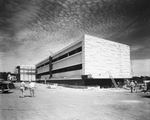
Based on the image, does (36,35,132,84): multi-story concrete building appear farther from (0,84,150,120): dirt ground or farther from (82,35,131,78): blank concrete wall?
(0,84,150,120): dirt ground

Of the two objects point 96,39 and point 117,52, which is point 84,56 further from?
point 117,52

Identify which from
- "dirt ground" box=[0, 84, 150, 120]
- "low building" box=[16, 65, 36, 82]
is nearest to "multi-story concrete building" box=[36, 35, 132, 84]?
"dirt ground" box=[0, 84, 150, 120]

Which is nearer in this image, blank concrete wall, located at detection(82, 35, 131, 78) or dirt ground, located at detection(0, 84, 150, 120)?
dirt ground, located at detection(0, 84, 150, 120)

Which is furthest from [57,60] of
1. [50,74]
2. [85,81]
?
[85,81]

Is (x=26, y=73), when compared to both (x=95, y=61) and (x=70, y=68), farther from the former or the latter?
(x=95, y=61)

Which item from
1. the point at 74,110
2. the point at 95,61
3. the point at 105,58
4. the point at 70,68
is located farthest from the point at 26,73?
the point at 74,110

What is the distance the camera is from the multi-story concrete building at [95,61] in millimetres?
38781

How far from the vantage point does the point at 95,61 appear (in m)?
40.1

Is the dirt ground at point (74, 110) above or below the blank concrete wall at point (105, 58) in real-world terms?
below

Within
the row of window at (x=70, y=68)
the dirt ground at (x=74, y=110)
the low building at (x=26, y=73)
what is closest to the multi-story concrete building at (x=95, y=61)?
the row of window at (x=70, y=68)

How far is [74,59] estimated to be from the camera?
4534 cm

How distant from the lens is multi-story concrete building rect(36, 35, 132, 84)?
38.8 m

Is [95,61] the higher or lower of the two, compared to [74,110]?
higher

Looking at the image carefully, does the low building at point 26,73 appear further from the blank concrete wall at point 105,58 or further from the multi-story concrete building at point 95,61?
the blank concrete wall at point 105,58
